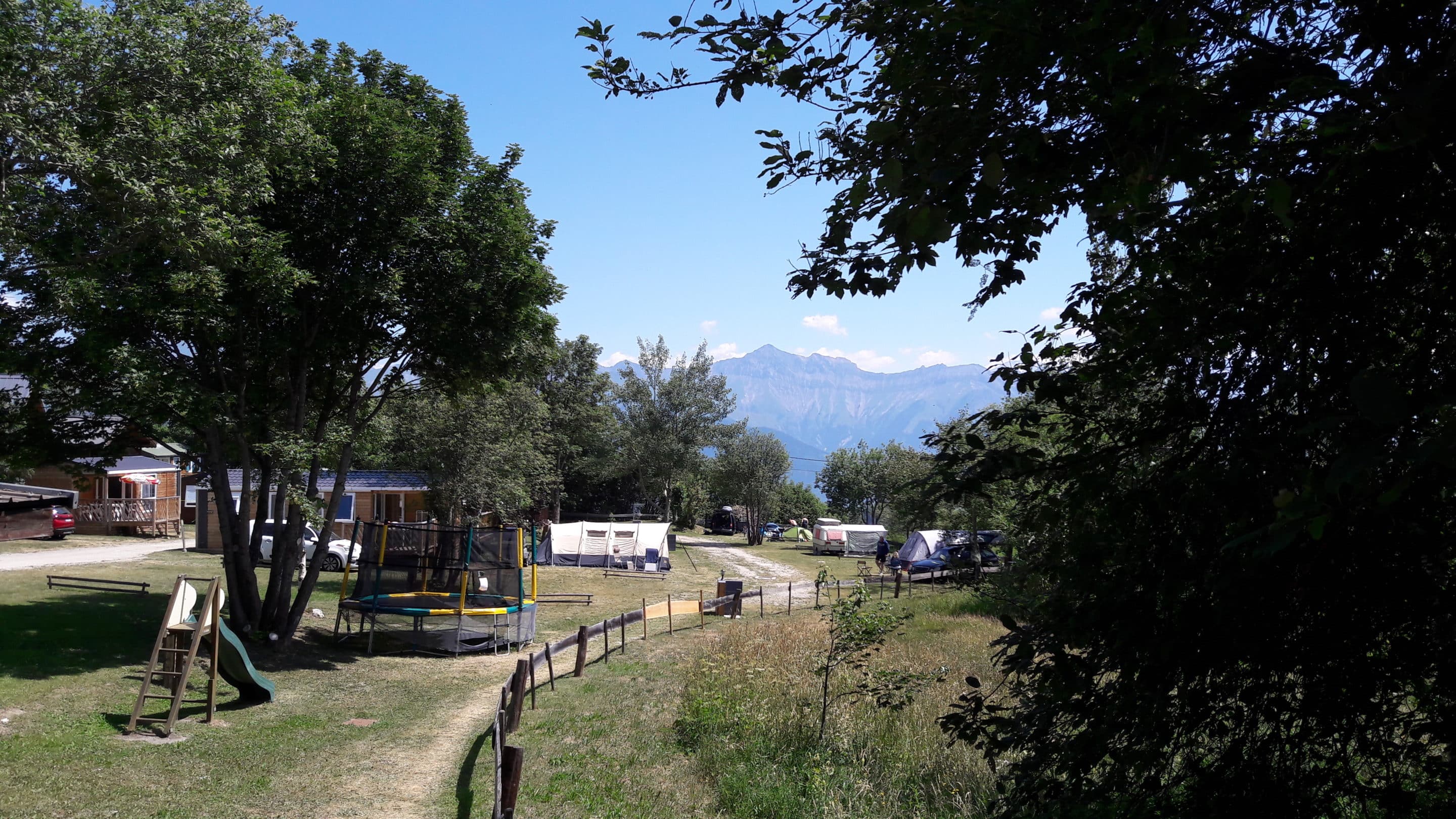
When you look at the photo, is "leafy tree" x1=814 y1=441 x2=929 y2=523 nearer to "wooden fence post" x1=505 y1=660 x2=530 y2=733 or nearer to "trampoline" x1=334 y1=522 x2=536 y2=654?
"trampoline" x1=334 y1=522 x2=536 y2=654

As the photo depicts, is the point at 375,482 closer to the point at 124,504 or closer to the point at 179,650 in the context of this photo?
the point at 124,504

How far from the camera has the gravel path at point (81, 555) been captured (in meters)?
28.1

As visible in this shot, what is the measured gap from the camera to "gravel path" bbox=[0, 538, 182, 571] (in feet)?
92.3

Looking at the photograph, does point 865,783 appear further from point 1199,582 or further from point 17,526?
point 17,526

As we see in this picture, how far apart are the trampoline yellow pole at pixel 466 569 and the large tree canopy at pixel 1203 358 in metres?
16.6

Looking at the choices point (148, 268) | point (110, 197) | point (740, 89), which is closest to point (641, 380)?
point (148, 268)

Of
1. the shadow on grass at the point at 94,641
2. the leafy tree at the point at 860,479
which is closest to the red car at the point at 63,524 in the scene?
the shadow on grass at the point at 94,641

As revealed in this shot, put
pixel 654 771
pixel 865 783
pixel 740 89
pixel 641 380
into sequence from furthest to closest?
pixel 641 380 → pixel 654 771 → pixel 865 783 → pixel 740 89

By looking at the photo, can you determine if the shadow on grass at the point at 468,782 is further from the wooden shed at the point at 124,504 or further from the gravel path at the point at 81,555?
the wooden shed at the point at 124,504

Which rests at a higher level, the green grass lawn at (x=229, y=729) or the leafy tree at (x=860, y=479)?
the leafy tree at (x=860, y=479)

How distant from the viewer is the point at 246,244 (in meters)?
14.6

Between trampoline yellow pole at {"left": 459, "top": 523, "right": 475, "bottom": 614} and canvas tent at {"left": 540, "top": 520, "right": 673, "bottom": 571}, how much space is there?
20437 millimetres

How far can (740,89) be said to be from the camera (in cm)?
431

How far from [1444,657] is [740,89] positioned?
3512 millimetres
